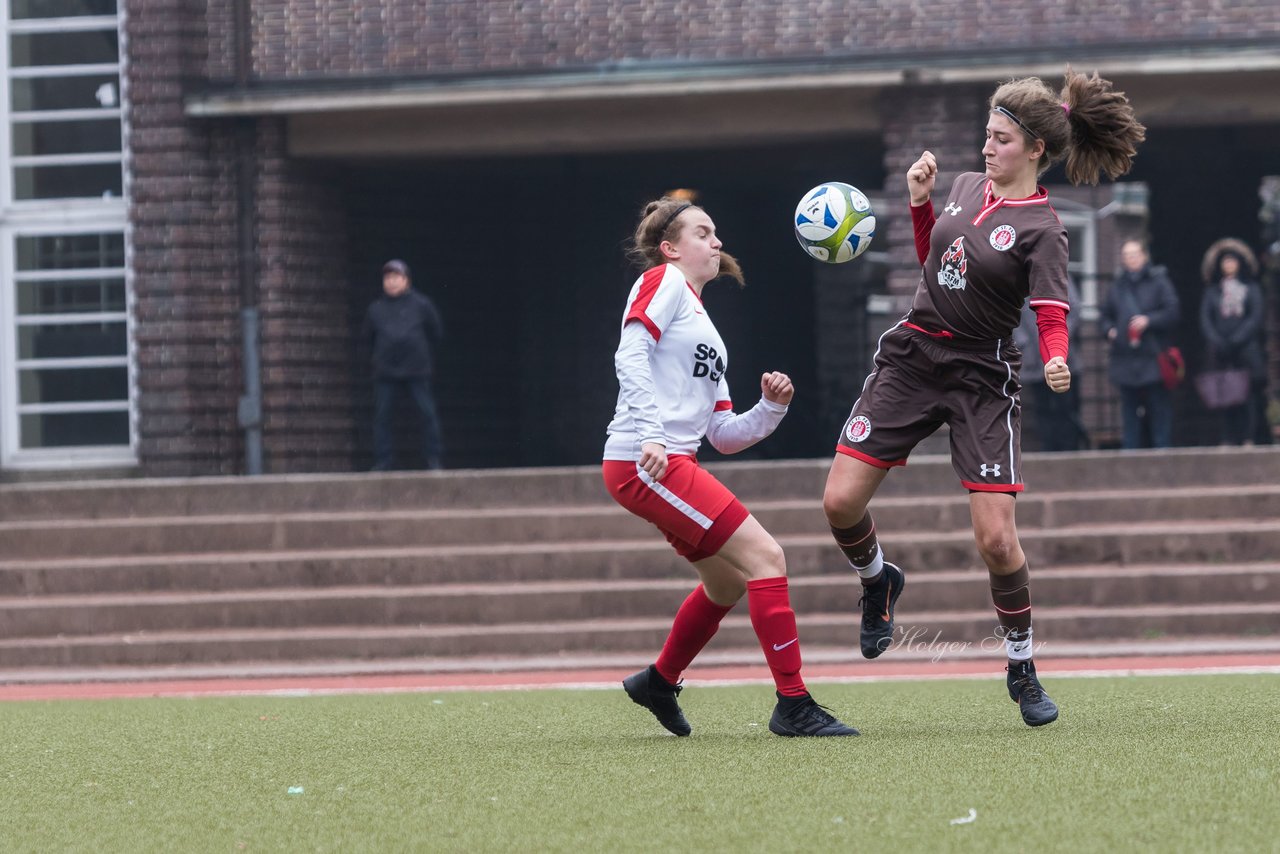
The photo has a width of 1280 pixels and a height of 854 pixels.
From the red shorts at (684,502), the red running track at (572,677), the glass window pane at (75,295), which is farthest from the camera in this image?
the glass window pane at (75,295)

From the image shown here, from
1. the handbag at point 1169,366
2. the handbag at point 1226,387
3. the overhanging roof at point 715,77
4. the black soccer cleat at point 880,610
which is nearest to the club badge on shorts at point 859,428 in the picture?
the black soccer cleat at point 880,610

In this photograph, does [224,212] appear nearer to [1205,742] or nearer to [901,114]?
[901,114]

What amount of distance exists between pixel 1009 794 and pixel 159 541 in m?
8.84

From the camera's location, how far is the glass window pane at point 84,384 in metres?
16.2

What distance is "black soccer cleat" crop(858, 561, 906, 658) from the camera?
254 inches

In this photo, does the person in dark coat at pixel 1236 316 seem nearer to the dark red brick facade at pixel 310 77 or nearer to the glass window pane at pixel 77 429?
the dark red brick facade at pixel 310 77

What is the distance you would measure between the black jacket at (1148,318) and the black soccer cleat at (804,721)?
8.57 metres

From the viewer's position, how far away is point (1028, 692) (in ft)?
20.8

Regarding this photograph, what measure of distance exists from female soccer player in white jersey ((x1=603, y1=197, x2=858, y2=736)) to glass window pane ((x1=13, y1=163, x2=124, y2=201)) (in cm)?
→ 1085

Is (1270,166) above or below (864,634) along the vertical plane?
above

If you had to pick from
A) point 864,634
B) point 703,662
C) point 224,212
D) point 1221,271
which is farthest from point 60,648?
point 1221,271

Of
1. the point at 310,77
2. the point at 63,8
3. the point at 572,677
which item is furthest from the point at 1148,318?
the point at 63,8

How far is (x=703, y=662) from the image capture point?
10.7 metres

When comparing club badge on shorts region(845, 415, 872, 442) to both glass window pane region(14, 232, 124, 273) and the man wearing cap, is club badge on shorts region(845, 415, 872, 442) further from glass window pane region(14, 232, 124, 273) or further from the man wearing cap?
glass window pane region(14, 232, 124, 273)
